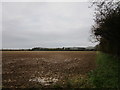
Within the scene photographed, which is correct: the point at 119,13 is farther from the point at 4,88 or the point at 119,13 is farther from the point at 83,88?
the point at 4,88

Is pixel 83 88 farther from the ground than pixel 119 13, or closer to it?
closer to it

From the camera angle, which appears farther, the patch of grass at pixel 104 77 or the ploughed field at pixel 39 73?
the ploughed field at pixel 39 73

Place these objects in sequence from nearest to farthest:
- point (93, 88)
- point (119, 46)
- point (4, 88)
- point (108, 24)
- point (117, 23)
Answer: point (93, 88) < point (4, 88) < point (117, 23) < point (108, 24) < point (119, 46)

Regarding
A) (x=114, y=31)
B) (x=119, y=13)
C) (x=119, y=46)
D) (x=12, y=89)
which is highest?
(x=119, y=13)

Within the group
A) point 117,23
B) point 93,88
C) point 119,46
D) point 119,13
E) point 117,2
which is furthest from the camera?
point 119,46

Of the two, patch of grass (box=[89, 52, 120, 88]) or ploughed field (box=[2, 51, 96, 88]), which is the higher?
patch of grass (box=[89, 52, 120, 88])

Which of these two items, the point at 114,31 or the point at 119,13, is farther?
the point at 114,31

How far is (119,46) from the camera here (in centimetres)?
2433

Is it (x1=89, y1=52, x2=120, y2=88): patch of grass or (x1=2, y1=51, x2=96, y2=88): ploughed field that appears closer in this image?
(x1=89, y1=52, x2=120, y2=88): patch of grass

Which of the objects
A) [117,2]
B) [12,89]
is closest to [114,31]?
[117,2]

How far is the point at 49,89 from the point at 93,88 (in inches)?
80.2

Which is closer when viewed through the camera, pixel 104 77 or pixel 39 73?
pixel 104 77

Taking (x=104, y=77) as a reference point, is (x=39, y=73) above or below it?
below

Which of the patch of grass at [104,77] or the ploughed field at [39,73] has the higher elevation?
the patch of grass at [104,77]
